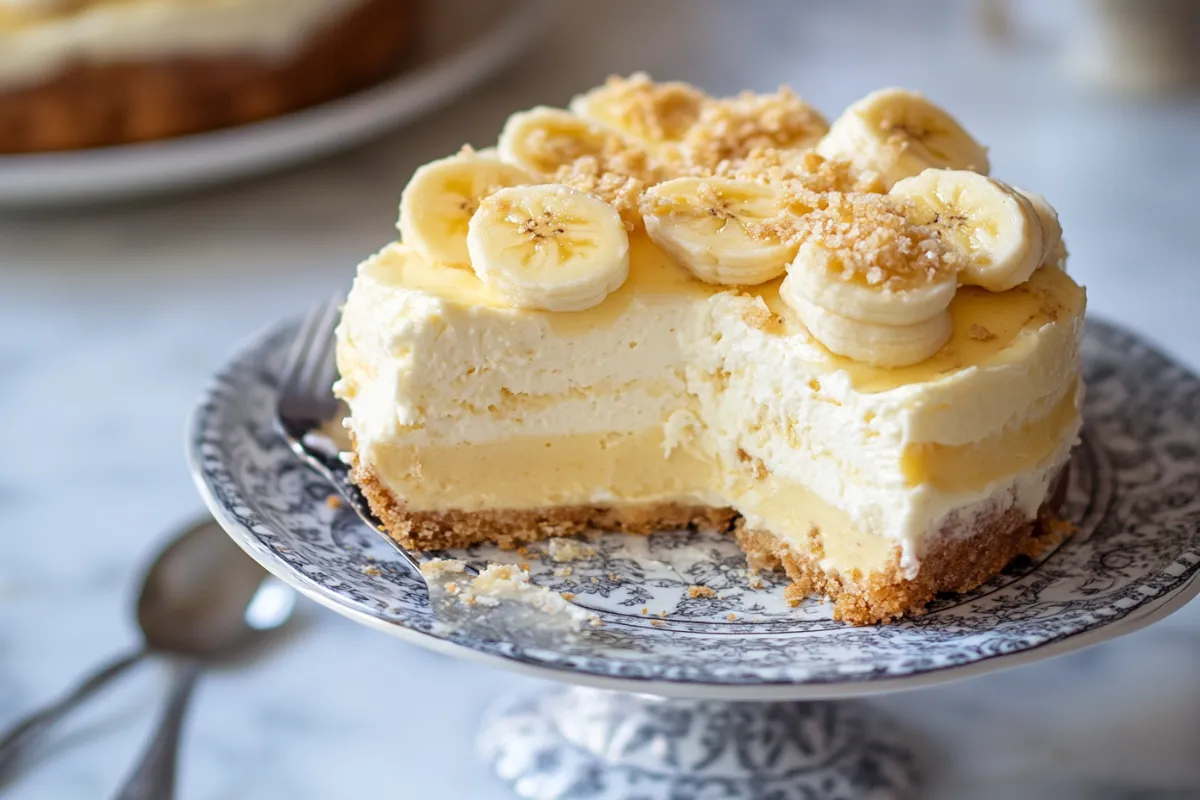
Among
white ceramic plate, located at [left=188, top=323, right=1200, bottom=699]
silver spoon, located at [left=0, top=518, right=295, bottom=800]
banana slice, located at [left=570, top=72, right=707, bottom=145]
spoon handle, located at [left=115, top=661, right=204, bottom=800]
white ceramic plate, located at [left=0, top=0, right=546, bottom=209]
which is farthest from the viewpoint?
white ceramic plate, located at [left=0, top=0, right=546, bottom=209]

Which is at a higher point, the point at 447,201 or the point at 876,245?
the point at 876,245

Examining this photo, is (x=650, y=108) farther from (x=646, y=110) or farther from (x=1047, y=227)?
(x=1047, y=227)

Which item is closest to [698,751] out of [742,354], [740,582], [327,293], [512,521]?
[740,582]

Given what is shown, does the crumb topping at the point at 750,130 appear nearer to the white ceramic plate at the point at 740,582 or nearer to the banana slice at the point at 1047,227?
the banana slice at the point at 1047,227

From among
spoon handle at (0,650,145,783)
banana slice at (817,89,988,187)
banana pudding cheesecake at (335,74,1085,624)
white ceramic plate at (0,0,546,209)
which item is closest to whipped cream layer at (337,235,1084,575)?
banana pudding cheesecake at (335,74,1085,624)

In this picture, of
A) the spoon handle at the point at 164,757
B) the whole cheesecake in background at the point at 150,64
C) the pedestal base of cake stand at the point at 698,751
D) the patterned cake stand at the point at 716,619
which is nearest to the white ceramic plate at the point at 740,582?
the patterned cake stand at the point at 716,619

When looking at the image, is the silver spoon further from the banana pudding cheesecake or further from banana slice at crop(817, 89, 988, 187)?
banana slice at crop(817, 89, 988, 187)
